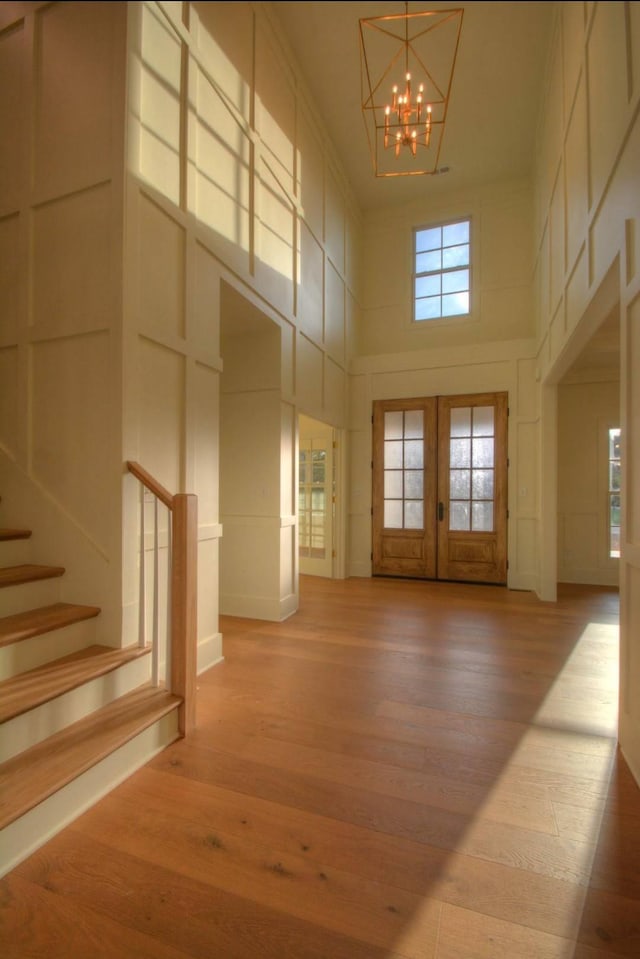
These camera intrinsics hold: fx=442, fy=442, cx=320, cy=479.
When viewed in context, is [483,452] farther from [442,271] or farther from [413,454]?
[442,271]

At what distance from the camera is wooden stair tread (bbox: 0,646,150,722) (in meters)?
1.77

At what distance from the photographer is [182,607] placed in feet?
7.45

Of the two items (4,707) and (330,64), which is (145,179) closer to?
(4,707)

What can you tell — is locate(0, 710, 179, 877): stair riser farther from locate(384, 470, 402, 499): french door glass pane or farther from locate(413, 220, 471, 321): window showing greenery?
locate(413, 220, 471, 321): window showing greenery

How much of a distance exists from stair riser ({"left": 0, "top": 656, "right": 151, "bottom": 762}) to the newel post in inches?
9.1

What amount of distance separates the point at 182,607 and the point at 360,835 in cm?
125

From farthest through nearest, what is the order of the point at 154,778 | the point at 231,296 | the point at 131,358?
the point at 231,296 < the point at 131,358 < the point at 154,778

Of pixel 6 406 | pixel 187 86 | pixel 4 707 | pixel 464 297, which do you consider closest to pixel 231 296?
pixel 187 86

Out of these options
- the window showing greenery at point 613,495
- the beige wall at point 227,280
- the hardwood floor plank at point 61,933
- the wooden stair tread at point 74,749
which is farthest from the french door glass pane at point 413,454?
the hardwood floor plank at point 61,933

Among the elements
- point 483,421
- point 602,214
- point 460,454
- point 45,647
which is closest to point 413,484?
point 460,454

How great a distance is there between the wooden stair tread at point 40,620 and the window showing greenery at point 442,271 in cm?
630

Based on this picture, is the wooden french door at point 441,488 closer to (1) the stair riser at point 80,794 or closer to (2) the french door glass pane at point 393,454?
(2) the french door glass pane at point 393,454

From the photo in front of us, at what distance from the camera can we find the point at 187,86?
2.89 meters

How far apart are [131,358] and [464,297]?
579cm
